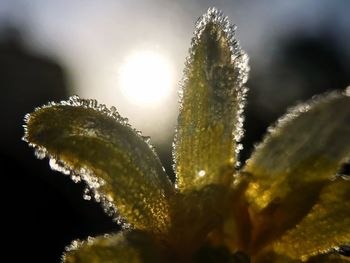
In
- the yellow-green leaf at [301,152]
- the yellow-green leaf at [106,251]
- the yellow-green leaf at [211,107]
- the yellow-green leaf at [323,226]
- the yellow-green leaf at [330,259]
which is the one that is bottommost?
the yellow-green leaf at [330,259]

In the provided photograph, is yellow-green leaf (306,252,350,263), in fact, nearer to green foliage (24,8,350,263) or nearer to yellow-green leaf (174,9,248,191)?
green foliage (24,8,350,263)

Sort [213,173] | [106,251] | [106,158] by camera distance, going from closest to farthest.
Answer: [106,251]
[106,158]
[213,173]

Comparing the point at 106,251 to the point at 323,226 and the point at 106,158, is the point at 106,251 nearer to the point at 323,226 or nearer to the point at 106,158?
the point at 106,158

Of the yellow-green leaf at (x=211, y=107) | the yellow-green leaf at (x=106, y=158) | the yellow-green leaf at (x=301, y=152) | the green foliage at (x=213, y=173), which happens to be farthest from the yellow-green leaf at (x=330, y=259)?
the yellow-green leaf at (x=106, y=158)

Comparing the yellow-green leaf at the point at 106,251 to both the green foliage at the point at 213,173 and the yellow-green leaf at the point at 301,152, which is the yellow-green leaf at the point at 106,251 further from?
the yellow-green leaf at the point at 301,152

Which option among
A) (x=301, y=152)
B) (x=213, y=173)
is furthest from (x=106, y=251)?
(x=301, y=152)

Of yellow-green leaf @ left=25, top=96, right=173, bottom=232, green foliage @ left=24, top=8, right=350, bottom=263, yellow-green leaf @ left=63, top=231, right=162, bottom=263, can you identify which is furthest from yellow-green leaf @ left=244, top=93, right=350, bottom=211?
yellow-green leaf @ left=63, top=231, right=162, bottom=263
